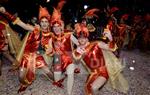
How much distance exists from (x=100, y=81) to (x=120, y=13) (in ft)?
40.7

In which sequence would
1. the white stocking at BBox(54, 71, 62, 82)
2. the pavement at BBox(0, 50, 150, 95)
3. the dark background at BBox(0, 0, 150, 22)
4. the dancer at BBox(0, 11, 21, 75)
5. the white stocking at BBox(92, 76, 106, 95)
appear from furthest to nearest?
the dark background at BBox(0, 0, 150, 22), the dancer at BBox(0, 11, 21, 75), the white stocking at BBox(54, 71, 62, 82), the pavement at BBox(0, 50, 150, 95), the white stocking at BBox(92, 76, 106, 95)

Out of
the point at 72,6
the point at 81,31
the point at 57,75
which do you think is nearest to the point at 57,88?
the point at 57,75

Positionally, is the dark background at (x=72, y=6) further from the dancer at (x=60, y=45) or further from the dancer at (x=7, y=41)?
the dancer at (x=60, y=45)

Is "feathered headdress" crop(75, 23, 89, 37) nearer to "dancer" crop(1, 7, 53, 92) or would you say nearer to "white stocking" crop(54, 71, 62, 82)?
"dancer" crop(1, 7, 53, 92)

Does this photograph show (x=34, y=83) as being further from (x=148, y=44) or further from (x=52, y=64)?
(x=148, y=44)

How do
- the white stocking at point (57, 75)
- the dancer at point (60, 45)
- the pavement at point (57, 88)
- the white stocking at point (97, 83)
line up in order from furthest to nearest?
the white stocking at point (57, 75)
the pavement at point (57, 88)
the dancer at point (60, 45)
the white stocking at point (97, 83)

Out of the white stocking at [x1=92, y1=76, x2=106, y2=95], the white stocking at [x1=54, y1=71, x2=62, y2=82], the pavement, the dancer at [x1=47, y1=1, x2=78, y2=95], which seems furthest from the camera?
the white stocking at [x1=54, y1=71, x2=62, y2=82]

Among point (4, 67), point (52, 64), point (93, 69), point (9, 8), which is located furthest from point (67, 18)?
point (93, 69)

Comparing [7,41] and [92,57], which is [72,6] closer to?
[7,41]

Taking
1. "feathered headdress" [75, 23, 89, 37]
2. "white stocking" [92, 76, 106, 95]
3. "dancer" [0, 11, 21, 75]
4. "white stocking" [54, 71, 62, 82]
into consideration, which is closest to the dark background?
"dancer" [0, 11, 21, 75]

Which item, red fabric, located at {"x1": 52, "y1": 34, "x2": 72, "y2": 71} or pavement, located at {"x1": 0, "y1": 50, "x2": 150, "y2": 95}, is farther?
pavement, located at {"x1": 0, "y1": 50, "x2": 150, "y2": 95}

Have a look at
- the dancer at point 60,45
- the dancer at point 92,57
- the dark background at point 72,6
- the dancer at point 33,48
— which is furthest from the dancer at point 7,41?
the dark background at point 72,6

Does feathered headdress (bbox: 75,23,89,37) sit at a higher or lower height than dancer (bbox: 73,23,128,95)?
higher

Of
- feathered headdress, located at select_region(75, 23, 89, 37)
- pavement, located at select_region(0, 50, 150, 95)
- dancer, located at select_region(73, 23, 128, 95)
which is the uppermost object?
feathered headdress, located at select_region(75, 23, 89, 37)
